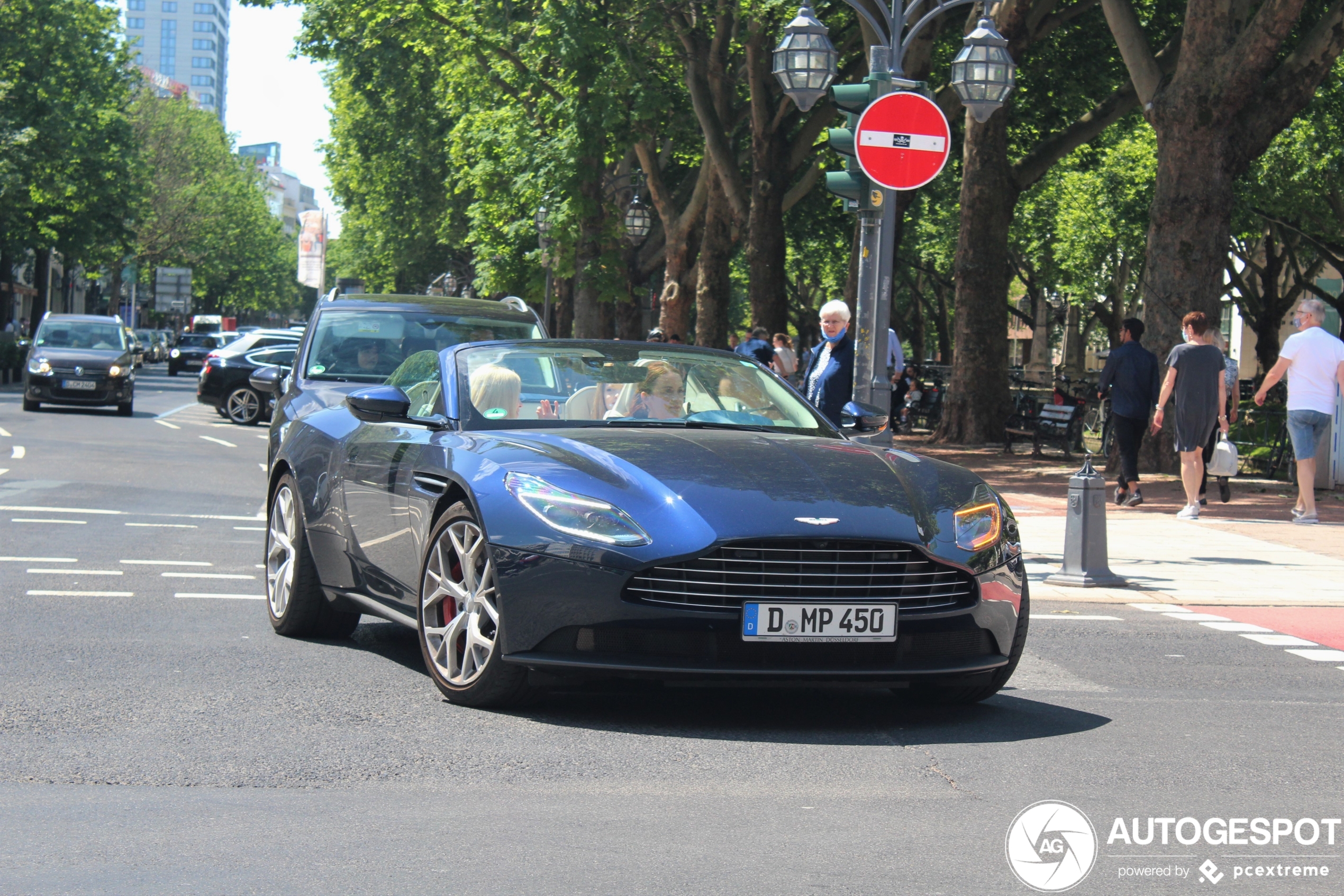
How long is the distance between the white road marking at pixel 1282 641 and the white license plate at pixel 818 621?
12.4 ft

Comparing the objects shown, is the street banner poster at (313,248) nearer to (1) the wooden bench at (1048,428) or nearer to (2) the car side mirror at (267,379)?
(1) the wooden bench at (1048,428)

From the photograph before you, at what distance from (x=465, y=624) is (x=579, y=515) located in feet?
2.27

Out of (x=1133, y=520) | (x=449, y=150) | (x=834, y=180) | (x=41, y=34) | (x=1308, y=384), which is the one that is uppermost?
(x=41, y=34)

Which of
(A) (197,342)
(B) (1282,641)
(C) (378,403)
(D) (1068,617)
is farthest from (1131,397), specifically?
(A) (197,342)

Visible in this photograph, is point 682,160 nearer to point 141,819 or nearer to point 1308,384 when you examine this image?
point 1308,384

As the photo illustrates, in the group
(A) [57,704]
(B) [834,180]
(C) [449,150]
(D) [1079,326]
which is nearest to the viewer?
(A) [57,704]

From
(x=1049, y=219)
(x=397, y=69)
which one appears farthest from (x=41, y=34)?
(x=1049, y=219)

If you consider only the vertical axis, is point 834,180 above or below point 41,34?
below

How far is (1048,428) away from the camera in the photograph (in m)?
24.7

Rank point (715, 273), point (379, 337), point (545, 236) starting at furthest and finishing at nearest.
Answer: point (545, 236) → point (715, 273) → point (379, 337)

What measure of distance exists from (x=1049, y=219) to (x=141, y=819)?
5695 centimetres

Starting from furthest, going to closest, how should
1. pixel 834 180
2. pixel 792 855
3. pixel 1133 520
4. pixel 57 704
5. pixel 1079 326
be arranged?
1. pixel 1079 326
2. pixel 1133 520
3. pixel 834 180
4. pixel 57 704
5. pixel 792 855

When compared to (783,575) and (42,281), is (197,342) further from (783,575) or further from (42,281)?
(783,575)

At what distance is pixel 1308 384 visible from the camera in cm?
1549
